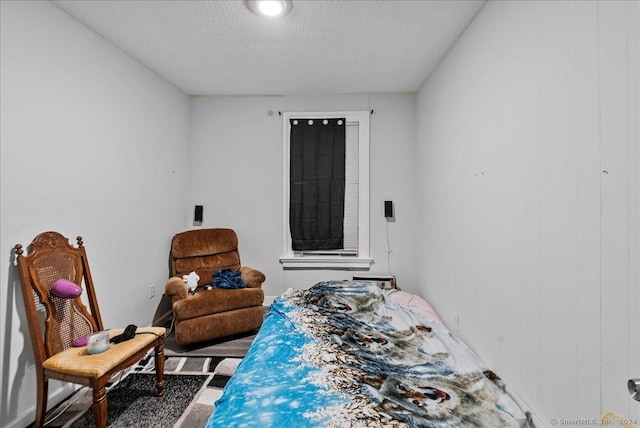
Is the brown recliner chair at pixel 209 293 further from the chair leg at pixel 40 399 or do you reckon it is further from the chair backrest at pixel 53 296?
the chair leg at pixel 40 399

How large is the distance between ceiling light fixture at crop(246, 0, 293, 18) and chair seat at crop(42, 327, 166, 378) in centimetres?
234

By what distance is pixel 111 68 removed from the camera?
2521mm

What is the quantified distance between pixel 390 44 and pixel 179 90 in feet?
8.24

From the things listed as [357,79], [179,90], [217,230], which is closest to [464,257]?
[357,79]

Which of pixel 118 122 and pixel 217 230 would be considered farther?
pixel 217 230

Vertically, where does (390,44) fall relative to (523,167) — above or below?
above

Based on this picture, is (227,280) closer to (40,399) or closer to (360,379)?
(40,399)

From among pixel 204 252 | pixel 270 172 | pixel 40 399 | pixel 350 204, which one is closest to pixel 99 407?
pixel 40 399

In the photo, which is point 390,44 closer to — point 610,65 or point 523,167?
point 523,167

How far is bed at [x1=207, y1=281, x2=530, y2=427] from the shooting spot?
4.16ft

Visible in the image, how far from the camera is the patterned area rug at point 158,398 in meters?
1.91

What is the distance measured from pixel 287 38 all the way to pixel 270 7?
1.39 feet

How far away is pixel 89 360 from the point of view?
1.70 meters

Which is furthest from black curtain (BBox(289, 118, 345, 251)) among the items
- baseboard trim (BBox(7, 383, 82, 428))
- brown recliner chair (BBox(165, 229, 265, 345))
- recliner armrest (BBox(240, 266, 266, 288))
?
baseboard trim (BBox(7, 383, 82, 428))
